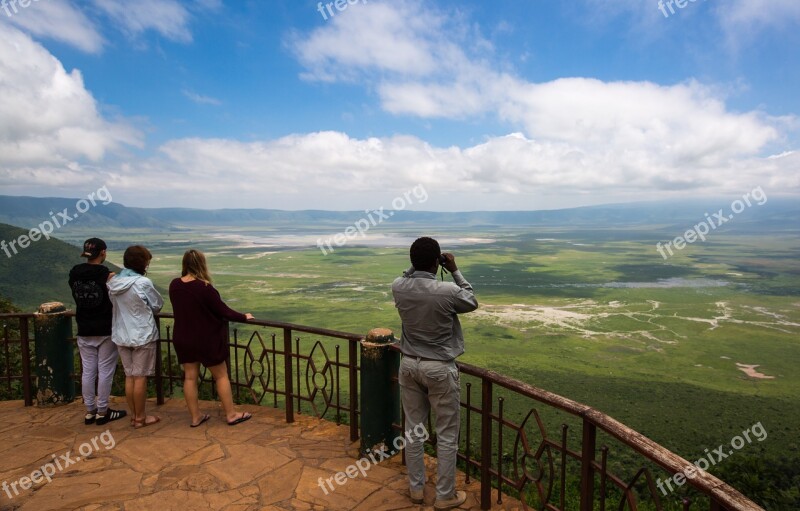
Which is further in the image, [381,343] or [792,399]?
[792,399]

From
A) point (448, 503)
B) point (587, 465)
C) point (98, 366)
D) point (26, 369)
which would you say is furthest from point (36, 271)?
point (587, 465)

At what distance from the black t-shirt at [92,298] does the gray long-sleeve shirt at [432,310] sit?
11.0ft

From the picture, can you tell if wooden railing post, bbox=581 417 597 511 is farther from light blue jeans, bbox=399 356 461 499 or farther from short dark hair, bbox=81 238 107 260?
short dark hair, bbox=81 238 107 260

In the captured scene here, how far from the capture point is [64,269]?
63031 millimetres

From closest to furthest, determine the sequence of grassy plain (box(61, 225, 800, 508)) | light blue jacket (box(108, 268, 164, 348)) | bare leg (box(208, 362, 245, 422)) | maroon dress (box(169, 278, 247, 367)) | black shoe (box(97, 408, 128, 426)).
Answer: maroon dress (box(169, 278, 247, 367)) < light blue jacket (box(108, 268, 164, 348)) < bare leg (box(208, 362, 245, 422)) < black shoe (box(97, 408, 128, 426)) < grassy plain (box(61, 225, 800, 508))

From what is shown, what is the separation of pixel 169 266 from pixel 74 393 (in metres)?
102

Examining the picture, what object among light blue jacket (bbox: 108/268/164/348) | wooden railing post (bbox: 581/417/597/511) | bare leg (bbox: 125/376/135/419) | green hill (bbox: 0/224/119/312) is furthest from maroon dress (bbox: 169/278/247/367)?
green hill (bbox: 0/224/119/312)

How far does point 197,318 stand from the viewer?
4.72 meters

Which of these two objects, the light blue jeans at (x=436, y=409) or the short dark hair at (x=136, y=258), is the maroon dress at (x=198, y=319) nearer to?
the short dark hair at (x=136, y=258)

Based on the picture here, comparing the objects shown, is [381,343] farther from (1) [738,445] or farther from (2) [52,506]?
(1) [738,445]

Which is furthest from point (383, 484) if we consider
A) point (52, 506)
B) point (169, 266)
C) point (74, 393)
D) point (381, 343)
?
point (169, 266)

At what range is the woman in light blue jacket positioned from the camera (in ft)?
15.8

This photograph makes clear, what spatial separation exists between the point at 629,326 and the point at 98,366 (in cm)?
5155

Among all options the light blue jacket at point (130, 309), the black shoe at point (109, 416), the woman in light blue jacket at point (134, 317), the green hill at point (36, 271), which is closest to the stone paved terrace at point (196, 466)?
the black shoe at point (109, 416)
